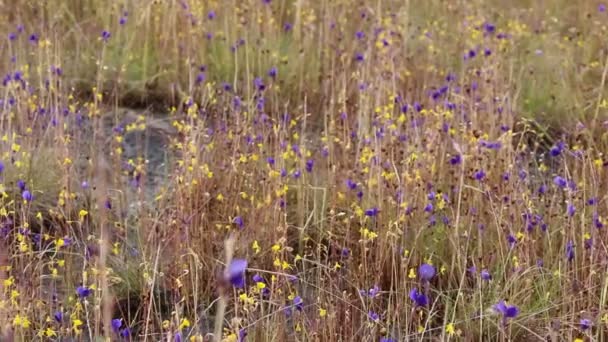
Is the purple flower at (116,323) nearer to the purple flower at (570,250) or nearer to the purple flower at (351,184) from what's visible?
the purple flower at (351,184)

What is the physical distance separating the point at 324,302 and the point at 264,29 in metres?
2.83

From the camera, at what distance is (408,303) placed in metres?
2.59

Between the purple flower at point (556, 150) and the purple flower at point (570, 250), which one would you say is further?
the purple flower at point (556, 150)

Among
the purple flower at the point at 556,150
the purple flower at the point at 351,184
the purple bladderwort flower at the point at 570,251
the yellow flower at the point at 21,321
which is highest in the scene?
the purple flower at the point at 556,150

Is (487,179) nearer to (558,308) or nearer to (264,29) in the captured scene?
(558,308)

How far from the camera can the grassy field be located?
2514 mm

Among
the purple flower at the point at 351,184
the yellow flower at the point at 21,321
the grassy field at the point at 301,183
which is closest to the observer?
the yellow flower at the point at 21,321

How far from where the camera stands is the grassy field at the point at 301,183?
2.51m

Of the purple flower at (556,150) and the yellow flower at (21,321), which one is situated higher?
the purple flower at (556,150)

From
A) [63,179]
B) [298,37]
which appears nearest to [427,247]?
[63,179]

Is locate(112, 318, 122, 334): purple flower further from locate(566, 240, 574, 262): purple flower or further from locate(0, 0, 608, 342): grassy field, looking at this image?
locate(566, 240, 574, 262): purple flower

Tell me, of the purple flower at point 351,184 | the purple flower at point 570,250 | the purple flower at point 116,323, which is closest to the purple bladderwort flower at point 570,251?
the purple flower at point 570,250

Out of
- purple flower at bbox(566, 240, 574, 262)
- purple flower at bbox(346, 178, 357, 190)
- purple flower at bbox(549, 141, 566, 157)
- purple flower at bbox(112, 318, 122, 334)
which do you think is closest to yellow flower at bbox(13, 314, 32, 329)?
purple flower at bbox(112, 318, 122, 334)

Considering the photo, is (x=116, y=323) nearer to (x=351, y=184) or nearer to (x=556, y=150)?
(x=351, y=184)
